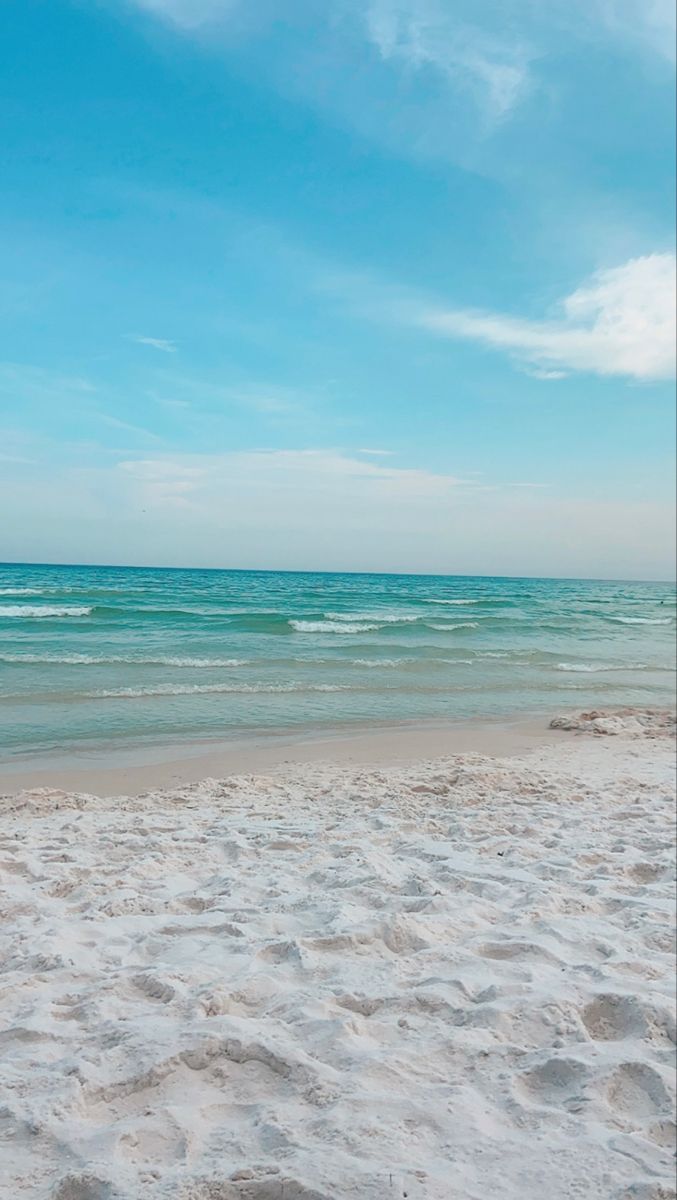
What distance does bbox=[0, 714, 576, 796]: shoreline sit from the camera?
24.9 feet

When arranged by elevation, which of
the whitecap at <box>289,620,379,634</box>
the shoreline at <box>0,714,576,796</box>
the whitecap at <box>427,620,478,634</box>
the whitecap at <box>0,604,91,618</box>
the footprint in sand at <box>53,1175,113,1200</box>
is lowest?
the shoreline at <box>0,714,576,796</box>

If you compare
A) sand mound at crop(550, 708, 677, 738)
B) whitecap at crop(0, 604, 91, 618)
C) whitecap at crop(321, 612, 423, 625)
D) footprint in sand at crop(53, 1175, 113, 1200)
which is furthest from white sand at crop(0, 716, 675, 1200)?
whitecap at crop(321, 612, 423, 625)

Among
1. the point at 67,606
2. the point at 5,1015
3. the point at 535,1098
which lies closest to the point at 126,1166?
the point at 5,1015

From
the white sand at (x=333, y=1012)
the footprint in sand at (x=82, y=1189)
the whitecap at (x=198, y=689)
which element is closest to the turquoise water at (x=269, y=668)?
the whitecap at (x=198, y=689)

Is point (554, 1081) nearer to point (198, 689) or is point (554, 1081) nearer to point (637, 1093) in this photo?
point (637, 1093)

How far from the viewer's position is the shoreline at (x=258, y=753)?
7.58m

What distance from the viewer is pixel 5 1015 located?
3.01 metres

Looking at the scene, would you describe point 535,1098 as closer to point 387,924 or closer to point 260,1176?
point 260,1176

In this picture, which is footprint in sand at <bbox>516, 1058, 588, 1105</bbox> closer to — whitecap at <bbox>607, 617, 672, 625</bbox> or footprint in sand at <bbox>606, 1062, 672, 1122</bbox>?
footprint in sand at <bbox>606, 1062, 672, 1122</bbox>

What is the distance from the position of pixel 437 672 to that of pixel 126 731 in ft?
24.8

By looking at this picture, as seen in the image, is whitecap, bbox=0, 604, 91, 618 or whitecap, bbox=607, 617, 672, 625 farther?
whitecap, bbox=607, 617, 672, 625

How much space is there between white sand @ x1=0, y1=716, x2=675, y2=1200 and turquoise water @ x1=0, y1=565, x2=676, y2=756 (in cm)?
443

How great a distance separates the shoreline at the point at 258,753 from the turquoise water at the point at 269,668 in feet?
1.21

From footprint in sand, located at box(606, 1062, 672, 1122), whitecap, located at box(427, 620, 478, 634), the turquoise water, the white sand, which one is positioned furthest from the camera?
whitecap, located at box(427, 620, 478, 634)
